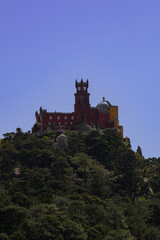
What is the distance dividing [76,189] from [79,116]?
107ft

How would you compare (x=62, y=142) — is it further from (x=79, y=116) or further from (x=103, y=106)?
(x=103, y=106)

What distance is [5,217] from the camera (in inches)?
3275

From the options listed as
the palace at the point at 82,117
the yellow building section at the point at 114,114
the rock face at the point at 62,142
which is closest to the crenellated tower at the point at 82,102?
the palace at the point at 82,117

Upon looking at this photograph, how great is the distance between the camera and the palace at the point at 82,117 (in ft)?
448

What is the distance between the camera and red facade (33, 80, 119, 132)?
136625mm

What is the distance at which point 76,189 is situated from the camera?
110 meters

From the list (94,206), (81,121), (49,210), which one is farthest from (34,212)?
(81,121)

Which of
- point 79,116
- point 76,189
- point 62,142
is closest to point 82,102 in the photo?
point 79,116

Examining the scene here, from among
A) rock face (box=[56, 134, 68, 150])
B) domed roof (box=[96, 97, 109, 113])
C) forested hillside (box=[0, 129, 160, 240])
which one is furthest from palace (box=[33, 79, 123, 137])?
rock face (box=[56, 134, 68, 150])

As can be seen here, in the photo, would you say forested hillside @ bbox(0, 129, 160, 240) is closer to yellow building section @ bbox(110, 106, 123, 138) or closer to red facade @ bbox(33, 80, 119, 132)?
red facade @ bbox(33, 80, 119, 132)

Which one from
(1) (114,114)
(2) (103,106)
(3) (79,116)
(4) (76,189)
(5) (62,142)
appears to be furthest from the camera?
(2) (103,106)

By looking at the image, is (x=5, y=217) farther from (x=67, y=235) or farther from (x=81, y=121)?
(x=81, y=121)

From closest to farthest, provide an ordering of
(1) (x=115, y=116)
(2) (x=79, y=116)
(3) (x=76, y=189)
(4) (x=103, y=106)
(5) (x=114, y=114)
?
(3) (x=76, y=189) → (2) (x=79, y=116) → (5) (x=114, y=114) → (4) (x=103, y=106) → (1) (x=115, y=116)

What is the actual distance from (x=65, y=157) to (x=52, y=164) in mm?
6627
